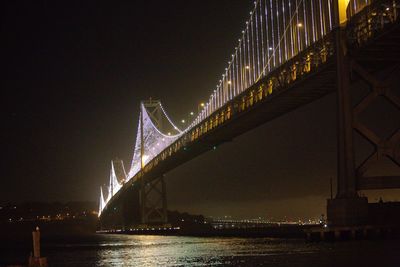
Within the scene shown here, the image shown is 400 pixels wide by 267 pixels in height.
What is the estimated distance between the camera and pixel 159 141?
242 ft

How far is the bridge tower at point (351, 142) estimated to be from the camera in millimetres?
29625

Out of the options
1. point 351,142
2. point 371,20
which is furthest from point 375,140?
point 371,20

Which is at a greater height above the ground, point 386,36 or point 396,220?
point 386,36

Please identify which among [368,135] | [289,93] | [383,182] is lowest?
[383,182]

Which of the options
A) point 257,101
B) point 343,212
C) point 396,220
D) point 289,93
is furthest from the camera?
point 257,101

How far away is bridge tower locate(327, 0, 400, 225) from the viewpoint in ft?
97.2

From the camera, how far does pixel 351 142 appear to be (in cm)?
2983

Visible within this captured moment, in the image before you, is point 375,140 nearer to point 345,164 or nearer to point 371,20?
point 345,164

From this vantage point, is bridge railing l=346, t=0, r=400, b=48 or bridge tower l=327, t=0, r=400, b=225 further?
bridge tower l=327, t=0, r=400, b=225

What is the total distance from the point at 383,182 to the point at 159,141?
149ft

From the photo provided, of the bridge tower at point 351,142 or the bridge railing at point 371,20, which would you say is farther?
the bridge tower at point 351,142

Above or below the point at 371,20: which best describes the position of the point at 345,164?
below

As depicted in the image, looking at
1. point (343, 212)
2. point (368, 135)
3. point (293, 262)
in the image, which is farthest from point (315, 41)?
point (293, 262)

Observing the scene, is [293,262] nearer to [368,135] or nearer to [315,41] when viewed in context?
[368,135]
